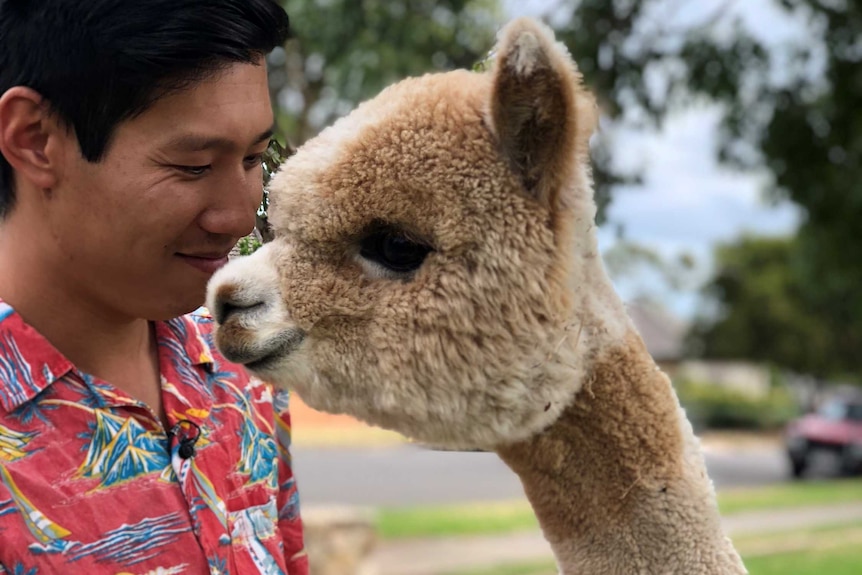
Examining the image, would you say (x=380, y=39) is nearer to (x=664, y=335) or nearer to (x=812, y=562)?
(x=812, y=562)

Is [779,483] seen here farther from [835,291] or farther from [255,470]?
[255,470]

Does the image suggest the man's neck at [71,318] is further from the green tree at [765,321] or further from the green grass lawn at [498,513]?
the green tree at [765,321]

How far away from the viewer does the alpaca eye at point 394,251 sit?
1.60m

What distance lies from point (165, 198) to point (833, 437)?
22.1 m

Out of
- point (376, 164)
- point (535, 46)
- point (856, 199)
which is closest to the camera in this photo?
point (535, 46)

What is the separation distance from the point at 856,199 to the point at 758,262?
141 feet

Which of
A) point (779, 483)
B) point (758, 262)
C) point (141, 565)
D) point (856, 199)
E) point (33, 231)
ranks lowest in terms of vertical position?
point (141, 565)

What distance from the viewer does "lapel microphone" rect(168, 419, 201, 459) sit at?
1690 mm

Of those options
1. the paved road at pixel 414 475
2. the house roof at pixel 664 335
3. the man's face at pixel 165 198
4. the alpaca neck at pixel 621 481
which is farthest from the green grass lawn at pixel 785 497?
the house roof at pixel 664 335

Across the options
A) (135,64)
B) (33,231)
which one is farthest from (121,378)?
(135,64)

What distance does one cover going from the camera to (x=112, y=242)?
157 cm

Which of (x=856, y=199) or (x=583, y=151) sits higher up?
(x=856, y=199)

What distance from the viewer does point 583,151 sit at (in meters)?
1.63

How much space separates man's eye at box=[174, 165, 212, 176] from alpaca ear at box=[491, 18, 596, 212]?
0.49 m
